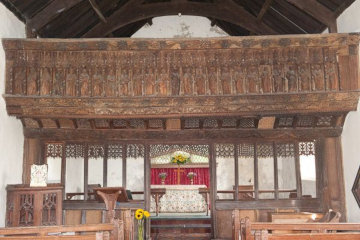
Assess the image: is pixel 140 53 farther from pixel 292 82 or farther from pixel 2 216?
pixel 2 216

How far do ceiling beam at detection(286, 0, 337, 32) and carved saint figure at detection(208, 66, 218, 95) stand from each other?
1.68 m

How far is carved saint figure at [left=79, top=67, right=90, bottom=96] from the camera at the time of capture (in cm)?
687

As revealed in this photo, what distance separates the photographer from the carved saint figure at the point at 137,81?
22.6ft

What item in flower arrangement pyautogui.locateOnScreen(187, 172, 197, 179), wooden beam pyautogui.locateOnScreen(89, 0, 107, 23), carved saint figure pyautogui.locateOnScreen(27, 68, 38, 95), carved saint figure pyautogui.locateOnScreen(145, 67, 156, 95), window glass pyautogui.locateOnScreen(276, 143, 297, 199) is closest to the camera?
carved saint figure pyautogui.locateOnScreen(27, 68, 38, 95)

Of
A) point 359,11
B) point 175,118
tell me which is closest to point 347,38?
point 359,11

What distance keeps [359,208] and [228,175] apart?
6880 millimetres

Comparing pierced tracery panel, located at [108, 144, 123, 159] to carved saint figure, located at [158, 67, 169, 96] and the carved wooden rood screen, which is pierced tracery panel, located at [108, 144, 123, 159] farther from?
carved saint figure, located at [158, 67, 169, 96]

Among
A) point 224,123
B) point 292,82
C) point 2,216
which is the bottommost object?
point 2,216

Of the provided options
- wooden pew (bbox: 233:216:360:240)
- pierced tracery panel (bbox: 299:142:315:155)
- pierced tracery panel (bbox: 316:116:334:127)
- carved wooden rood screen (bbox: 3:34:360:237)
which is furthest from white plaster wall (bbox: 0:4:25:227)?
pierced tracery panel (bbox: 316:116:334:127)

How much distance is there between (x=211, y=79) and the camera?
6906mm

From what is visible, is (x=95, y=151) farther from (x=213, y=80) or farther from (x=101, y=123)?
(x=213, y=80)

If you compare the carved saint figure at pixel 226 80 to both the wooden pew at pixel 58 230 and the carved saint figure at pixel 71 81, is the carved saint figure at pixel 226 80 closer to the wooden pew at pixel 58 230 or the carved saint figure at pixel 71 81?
the carved saint figure at pixel 71 81

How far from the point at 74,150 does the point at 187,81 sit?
2.35 meters

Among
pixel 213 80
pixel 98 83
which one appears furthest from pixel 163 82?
pixel 98 83
